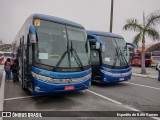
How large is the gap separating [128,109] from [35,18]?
468cm

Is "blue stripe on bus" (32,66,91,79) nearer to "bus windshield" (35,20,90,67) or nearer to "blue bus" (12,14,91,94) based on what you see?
"blue bus" (12,14,91,94)

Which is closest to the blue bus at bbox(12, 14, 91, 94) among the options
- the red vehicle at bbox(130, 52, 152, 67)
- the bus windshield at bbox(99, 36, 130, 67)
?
the bus windshield at bbox(99, 36, 130, 67)

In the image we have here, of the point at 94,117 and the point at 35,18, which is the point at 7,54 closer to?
the point at 35,18

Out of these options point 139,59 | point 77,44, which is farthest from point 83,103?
point 139,59

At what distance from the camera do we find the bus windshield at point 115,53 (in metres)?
9.66

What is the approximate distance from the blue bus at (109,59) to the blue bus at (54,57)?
6.87ft

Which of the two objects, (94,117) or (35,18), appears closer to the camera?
(94,117)

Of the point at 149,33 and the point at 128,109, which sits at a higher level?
the point at 149,33

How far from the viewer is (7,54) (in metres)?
32.7

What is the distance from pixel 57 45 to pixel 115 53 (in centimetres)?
422

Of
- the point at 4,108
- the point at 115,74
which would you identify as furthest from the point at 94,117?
the point at 115,74

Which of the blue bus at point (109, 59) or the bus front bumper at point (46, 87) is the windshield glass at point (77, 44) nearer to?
the bus front bumper at point (46, 87)

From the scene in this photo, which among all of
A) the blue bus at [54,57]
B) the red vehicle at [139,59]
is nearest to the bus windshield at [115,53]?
the blue bus at [54,57]

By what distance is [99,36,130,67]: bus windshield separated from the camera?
9.66 metres
